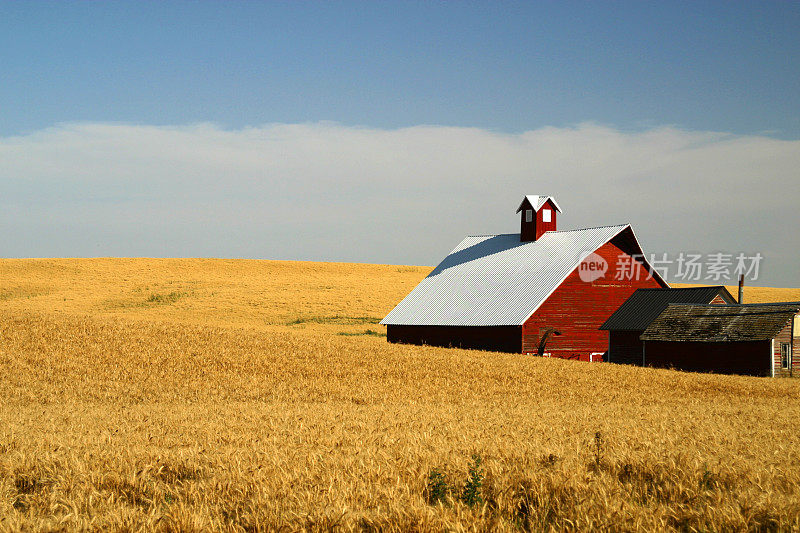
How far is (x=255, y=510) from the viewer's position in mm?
6938

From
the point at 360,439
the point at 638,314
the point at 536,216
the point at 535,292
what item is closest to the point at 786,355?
the point at 638,314

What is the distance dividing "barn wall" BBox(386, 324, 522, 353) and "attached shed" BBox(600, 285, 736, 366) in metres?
6.13

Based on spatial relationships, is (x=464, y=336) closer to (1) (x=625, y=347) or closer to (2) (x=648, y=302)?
(1) (x=625, y=347)

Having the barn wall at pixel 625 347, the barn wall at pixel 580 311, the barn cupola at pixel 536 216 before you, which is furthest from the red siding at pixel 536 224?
the barn wall at pixel 625 347

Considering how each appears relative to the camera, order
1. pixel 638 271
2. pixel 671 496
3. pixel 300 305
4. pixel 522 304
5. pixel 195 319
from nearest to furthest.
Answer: pixel 671 496 < pixel 522 304 < pixel 638 271 < pixel 195 319 < pixel 300 305

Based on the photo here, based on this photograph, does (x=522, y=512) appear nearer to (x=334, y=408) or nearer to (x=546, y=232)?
(x=334, y=408)

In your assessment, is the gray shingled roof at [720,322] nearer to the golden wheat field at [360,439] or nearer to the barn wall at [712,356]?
the barn wall at [712,356]

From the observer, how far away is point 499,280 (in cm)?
4203

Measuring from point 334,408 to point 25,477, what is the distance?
890 centimetres

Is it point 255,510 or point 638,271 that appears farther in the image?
point 638,271

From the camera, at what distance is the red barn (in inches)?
1508

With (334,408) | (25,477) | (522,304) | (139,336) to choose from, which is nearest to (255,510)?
(25,477)

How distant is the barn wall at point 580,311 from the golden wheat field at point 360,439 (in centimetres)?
625

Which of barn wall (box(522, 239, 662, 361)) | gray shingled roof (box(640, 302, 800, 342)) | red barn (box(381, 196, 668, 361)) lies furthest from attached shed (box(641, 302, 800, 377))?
red barn (box(381, 196, 668, 361))
